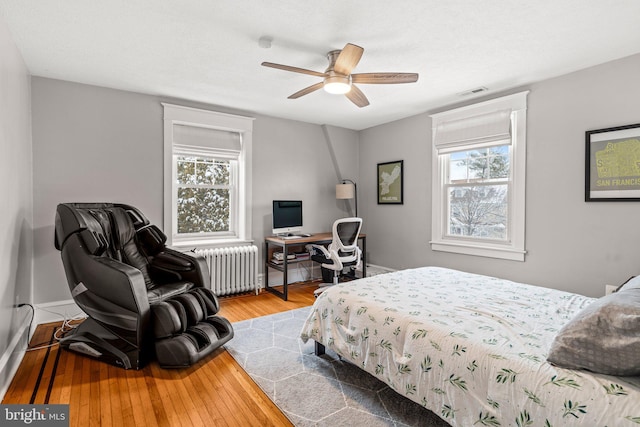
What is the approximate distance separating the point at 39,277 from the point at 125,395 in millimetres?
1952

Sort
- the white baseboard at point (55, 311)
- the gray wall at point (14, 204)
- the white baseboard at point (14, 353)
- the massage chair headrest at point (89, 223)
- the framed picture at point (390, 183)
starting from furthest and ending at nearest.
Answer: the framed picture at point (390, 183) → the white baseboard at point (55, 311) → the massage chair headrest at point (89, 223) → the gray wall at point (14, 204) → the white baseboard at point (14, 353)

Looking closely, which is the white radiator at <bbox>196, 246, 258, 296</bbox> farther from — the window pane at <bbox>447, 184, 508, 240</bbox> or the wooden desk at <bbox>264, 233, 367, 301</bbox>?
the window pane at <bbox>447, 184, 508, 240</bbox>

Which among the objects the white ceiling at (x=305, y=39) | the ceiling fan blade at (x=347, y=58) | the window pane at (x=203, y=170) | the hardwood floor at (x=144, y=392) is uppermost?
the white ceiling at (x=305, y=39)

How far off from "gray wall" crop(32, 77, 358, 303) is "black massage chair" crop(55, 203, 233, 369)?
2.06 ft

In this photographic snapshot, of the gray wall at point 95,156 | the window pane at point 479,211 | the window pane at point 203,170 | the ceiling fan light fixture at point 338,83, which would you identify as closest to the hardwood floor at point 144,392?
the gray wall at point 95,156

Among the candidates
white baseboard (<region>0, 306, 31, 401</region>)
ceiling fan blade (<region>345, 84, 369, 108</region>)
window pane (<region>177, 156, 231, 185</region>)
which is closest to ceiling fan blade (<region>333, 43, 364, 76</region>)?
ceiling fan blade (<region>345, 84, 369, 108</region>)

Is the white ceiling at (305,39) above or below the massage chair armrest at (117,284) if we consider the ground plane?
above

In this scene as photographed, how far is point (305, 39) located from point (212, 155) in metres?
2.23

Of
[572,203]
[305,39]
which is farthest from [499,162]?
[305,39]

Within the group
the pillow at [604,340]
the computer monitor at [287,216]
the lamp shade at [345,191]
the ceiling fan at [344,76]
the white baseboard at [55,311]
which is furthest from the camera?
the lamp shade at [345,191]

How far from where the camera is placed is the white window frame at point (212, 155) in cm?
375

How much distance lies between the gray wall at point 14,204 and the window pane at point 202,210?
1430 mm

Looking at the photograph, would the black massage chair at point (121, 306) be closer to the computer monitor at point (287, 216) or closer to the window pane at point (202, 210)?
the window pane at point (202, 210)

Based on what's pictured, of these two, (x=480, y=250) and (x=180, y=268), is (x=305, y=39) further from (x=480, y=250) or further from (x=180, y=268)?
(x=480, y=250)
